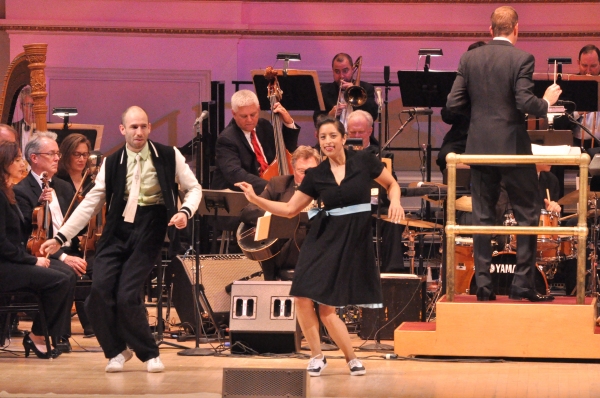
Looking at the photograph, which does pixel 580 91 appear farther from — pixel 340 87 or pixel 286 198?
pixel 286 198

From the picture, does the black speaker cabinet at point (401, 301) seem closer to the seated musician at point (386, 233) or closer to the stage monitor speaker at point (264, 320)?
the stage monitor speaker at point (264, 320)

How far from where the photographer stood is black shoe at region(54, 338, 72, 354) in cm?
674

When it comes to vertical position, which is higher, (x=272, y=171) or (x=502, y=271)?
(x=272, y=171)

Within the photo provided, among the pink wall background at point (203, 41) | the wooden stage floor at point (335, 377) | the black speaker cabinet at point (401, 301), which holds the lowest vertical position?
the wooden stage floor at point (335, 377)

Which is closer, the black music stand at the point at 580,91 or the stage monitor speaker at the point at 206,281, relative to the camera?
the stage monitor speaker at the point at 206,281

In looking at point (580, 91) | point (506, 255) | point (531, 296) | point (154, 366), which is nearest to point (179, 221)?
point (154, 366)

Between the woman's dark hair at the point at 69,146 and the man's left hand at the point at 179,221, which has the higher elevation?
the woman's dark hair at the point at 69,146

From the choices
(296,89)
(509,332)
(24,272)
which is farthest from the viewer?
(296,89)

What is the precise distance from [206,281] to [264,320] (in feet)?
3.07

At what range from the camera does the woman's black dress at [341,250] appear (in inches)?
231

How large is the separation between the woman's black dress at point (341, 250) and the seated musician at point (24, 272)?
1650 mm

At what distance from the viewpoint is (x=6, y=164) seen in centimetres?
677

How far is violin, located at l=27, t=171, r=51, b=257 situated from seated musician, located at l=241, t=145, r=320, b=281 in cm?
131

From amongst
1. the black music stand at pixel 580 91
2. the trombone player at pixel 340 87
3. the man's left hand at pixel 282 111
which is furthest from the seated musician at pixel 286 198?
the black music stand at pixel 580 91
